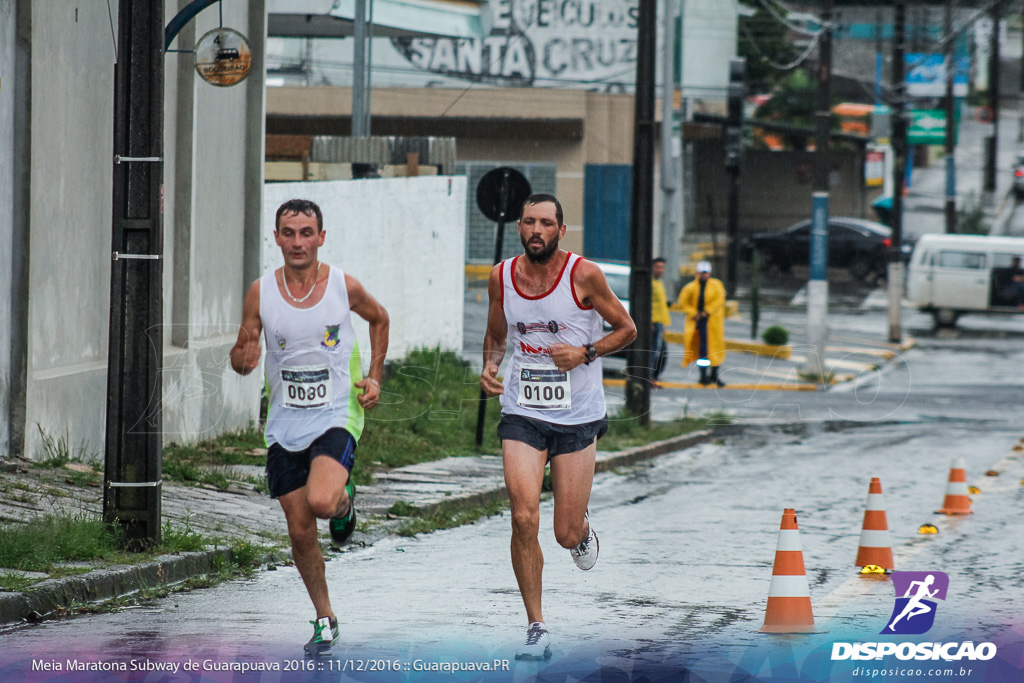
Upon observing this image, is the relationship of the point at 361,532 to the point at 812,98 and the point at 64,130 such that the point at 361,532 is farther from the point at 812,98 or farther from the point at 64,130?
the point at 812,98

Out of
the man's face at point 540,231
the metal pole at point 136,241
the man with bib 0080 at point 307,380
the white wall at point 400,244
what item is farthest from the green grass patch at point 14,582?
the white wall at point 400,244

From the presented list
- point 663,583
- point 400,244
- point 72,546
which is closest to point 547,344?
point 663,583

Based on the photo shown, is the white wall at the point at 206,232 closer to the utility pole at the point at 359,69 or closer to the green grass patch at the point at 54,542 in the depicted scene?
the green grass patch at the point at 54,542

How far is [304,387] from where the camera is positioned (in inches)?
253

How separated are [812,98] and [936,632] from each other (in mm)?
50857

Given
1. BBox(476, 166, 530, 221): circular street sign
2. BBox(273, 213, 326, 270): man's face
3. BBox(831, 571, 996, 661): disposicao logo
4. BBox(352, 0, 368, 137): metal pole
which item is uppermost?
BBox(352, 0, 368, 137): metal pole

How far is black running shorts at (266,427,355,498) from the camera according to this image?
6438 millimetres

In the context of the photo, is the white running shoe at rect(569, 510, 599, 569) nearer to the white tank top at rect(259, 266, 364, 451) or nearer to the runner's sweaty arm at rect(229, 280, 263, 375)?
the white tank top at rect(259, 266, 364, 451)

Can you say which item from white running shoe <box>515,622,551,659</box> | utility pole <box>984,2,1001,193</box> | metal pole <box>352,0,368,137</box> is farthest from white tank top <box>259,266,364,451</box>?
utility pole <box>984,2,1001,193</box>

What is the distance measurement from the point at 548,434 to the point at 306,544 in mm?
1204

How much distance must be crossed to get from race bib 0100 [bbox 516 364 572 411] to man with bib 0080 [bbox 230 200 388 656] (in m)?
0.71

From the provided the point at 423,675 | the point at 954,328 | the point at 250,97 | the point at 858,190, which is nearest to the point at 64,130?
the point at 250,97

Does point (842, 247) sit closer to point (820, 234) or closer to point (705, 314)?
point (820, 234)

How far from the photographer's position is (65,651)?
650cm
